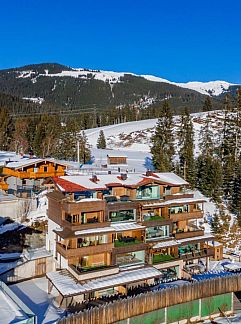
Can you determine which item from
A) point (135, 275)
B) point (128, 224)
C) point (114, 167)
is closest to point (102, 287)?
point (135, 275)

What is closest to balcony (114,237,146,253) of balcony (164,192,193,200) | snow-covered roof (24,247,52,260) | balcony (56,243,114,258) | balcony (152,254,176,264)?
balcony (56,243,114,258)

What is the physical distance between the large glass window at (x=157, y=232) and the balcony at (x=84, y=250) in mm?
3847

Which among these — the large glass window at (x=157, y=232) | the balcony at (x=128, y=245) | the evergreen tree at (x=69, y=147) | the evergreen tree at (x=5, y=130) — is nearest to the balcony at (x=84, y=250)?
the balcony at (x=128, y=245)

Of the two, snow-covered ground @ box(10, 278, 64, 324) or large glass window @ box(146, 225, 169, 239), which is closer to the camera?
snow-covered ground @ box(10, 278, 64, 324)

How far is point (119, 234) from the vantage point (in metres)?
25.8

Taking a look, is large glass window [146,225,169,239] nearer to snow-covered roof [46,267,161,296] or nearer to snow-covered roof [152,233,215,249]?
snow-covered roof [152,233,215,249]

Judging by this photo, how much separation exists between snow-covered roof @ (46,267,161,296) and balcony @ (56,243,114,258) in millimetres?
1518

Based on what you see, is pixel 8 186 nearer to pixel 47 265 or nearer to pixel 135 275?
pixel 47 265

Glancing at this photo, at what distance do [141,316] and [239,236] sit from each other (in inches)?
773

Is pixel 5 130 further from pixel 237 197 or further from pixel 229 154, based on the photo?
pixel 237 197

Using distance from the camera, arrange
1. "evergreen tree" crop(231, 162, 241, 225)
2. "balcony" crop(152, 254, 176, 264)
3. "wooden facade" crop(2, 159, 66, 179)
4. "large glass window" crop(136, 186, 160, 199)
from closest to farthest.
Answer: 1. "balcony" crop(152, 254, 176, 264)
2. "large glass window" crop(136, 186, 160, 199)
3. "evergreen tree" crop(231, 162, 241, 225)
4. "wooden facade" crop(2, 159, 66, 179)

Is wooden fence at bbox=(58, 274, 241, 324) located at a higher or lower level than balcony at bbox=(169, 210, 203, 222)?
lower

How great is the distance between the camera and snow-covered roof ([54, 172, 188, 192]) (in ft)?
80.2

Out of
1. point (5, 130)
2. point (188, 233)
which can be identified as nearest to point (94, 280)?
point (188, 233)
